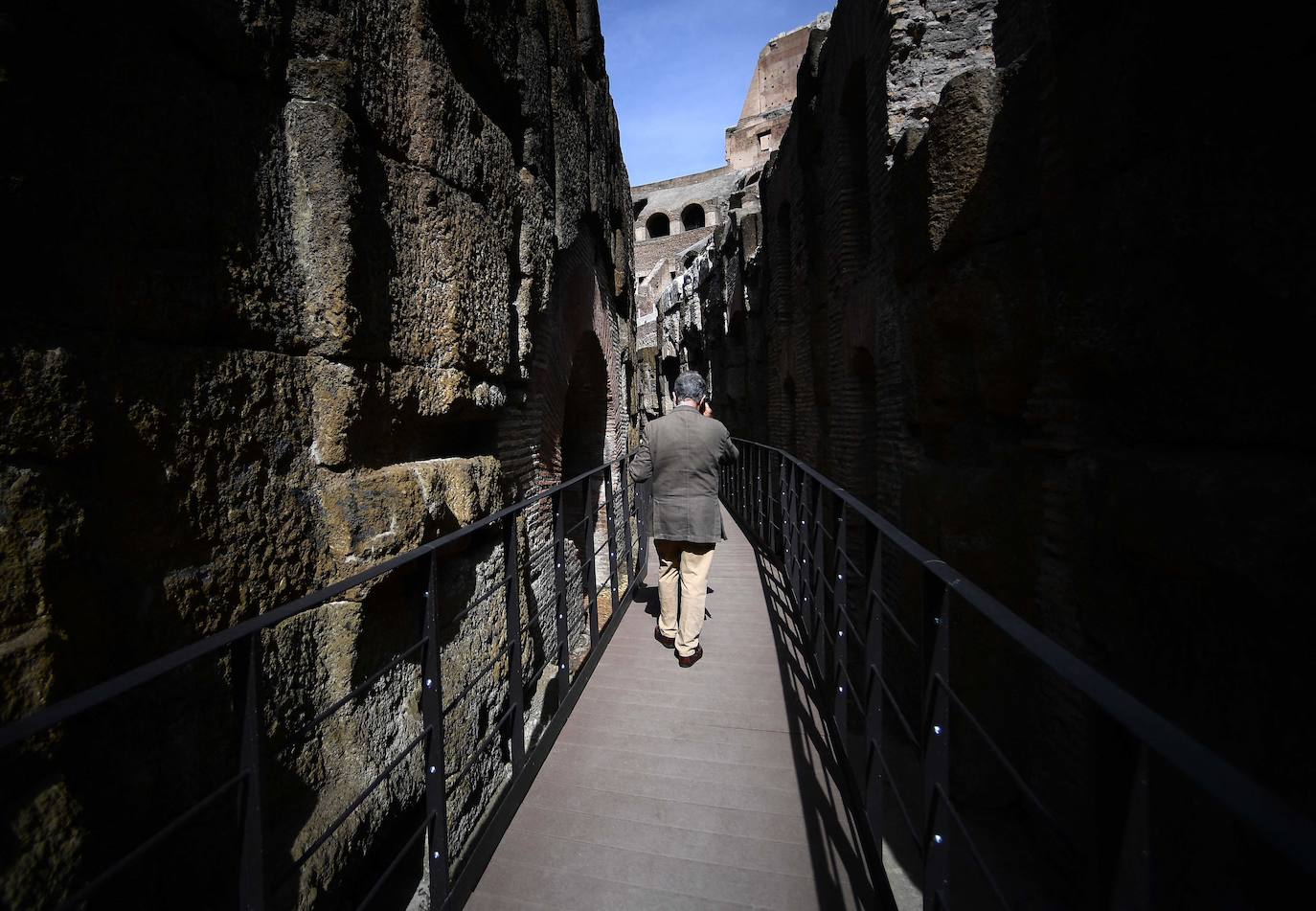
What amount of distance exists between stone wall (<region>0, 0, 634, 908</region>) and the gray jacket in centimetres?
98

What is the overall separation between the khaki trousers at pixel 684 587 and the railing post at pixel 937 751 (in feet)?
6.54

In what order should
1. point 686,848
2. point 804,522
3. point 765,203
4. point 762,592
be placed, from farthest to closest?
point 765,203
point 762,592
point 804,522
point 686,848

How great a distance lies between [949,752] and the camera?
263cm

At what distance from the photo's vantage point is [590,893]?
1956 mm

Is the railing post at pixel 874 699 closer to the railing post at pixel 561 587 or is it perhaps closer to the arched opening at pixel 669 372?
the railing post at pixel 561 587

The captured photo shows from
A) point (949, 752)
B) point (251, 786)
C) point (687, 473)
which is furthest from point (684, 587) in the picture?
point (251, 786)

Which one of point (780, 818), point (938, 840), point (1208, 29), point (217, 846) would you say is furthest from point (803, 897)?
point (1208, 29)

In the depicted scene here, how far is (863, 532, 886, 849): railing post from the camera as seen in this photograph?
1909mm

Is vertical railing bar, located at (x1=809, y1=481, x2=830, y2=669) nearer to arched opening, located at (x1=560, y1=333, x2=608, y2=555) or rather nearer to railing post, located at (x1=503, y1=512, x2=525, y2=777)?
railing post, located at (x1=503, y1=512, x2=525, y2=777)

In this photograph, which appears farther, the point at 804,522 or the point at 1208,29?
the point at 804,522

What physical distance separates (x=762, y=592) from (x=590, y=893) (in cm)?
307

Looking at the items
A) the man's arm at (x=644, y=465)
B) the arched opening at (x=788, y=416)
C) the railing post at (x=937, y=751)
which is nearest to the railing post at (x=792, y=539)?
the man's arm at (x=644, y=465)

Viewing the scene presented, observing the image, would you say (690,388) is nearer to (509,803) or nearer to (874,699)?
(874,699)

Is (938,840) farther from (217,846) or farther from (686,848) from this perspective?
(217,846)
